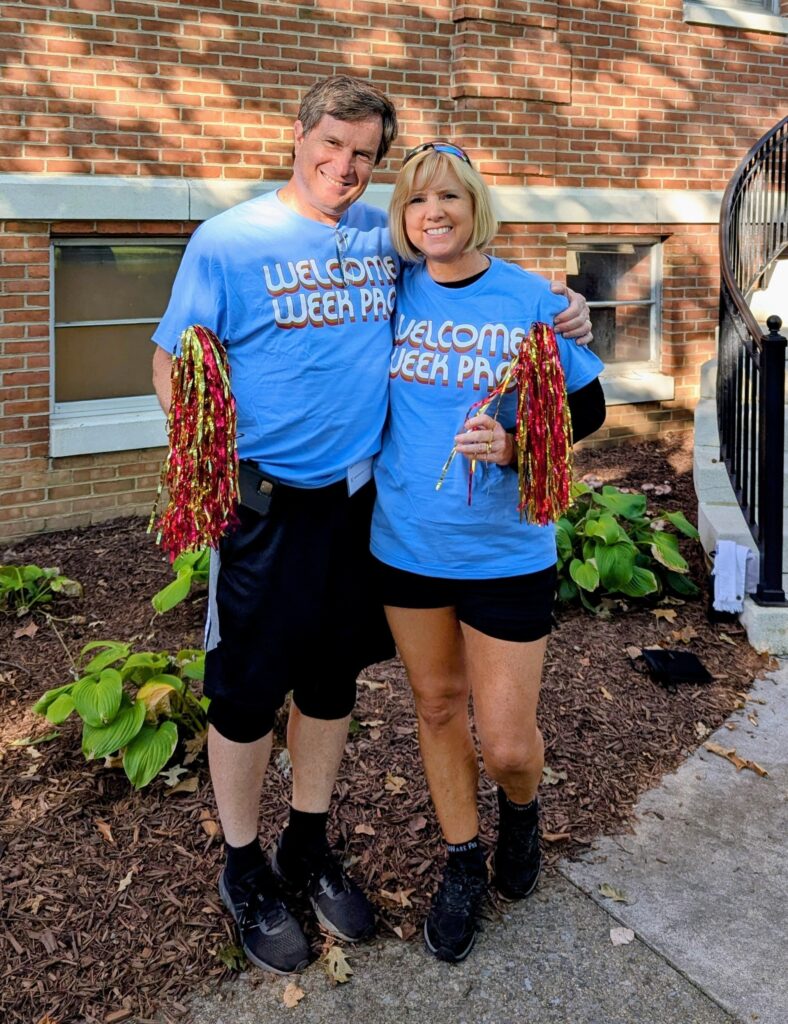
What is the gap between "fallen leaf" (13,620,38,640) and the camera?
4.83 metres

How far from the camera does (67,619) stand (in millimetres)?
5066

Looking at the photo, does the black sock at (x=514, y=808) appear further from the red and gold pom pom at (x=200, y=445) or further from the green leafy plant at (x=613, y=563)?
the green leafy plant at (x=613, y=563)

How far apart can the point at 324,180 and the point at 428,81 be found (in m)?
5.32

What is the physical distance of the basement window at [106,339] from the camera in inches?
253

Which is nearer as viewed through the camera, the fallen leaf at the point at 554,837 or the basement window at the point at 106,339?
the fallen leaf at the point at 554,837

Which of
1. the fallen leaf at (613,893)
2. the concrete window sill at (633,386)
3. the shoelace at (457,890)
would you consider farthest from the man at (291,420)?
the concrete window sill at (633,386)

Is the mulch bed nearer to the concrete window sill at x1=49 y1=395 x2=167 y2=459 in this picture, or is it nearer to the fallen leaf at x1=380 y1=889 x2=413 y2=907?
the fallen leaf at x1=380 y1=889 x2=413 y2=907

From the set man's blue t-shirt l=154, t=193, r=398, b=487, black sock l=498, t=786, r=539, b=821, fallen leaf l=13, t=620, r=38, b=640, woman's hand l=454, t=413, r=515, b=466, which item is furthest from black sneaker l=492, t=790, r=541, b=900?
fallen leaf l=13, t=620, r=38, b=640

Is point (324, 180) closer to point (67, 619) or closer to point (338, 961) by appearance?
point (338, 961)

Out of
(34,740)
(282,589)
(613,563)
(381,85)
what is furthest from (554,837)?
(381,85)

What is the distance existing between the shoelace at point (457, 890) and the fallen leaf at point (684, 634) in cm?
235

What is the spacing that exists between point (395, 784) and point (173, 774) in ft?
2.41

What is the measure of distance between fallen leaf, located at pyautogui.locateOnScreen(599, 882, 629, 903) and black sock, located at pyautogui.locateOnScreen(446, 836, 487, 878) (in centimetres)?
43

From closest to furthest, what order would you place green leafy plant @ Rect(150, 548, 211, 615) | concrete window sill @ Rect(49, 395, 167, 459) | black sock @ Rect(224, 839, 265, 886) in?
black sock @ Rect(224, 839, 265, 886) < green leafy plant @ Rect(150, 548, 211, 615) < concrete window sill @ Rect(49, 395, 167, 459)
